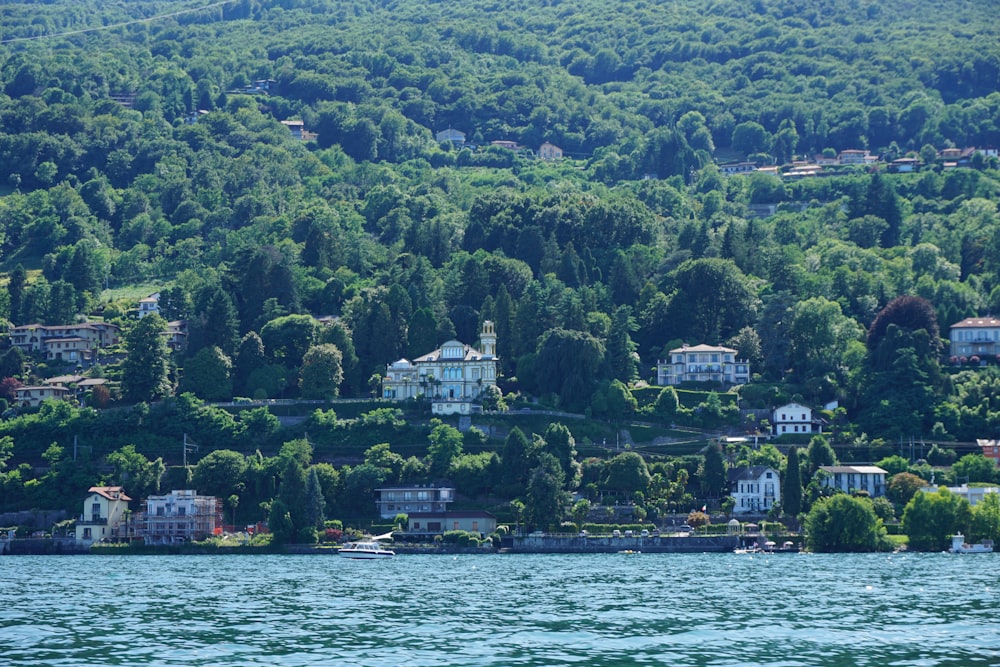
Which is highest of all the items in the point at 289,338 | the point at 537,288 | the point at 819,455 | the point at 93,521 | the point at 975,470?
the point at 537,288

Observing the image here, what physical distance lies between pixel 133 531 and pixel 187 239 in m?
67.0

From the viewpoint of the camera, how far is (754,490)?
4532 inches

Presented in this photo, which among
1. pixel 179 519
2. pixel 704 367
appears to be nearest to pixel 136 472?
pixel 179 519

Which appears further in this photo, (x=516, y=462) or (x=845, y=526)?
(x=516, y=462)

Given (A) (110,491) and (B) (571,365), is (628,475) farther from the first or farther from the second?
(A) (110,491)

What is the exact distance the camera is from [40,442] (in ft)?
415

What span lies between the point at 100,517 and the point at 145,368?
1813 centimetres

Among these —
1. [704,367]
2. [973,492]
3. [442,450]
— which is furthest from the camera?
[704,367]

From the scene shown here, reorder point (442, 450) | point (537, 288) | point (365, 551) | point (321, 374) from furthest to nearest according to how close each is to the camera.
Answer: point (537, 288), point (321, 374), point (442, 450), point (365, 551)

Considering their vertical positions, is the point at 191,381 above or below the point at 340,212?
below

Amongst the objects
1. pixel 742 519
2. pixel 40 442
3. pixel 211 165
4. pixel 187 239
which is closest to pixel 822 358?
pixel 742 519

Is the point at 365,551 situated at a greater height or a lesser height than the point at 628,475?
lesser

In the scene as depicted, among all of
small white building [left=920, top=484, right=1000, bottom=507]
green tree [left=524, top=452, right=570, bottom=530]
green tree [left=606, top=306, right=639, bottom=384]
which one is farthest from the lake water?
green tree [left=606, top=306, right=639, bottom=384]

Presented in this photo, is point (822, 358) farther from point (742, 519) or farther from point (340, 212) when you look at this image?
point (340, 212)
